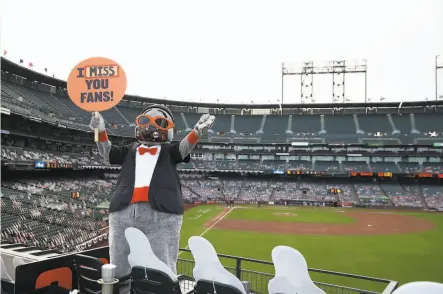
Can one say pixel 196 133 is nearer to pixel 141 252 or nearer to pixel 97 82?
pixel 97 82

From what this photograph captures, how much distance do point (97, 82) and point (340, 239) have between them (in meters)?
20.3

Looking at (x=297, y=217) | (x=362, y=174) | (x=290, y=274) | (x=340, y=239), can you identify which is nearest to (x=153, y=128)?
(x=290, y=274)

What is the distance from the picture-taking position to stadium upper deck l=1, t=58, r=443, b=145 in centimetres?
4578

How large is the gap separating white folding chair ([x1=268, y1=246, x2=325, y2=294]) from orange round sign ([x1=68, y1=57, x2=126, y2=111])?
7.73ft

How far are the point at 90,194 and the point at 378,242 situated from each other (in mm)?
21670

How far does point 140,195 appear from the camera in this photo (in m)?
3.96

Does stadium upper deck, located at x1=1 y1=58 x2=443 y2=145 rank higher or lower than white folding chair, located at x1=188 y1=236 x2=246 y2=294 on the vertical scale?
higher

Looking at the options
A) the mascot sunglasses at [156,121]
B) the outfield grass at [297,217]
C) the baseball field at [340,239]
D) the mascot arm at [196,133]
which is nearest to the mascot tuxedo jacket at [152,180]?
the mascot arm at [196,133]

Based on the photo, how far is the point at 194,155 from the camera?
50.3 m

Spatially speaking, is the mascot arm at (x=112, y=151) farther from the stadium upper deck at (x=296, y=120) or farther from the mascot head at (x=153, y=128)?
the stadium upper deck at (x=296, y=120)

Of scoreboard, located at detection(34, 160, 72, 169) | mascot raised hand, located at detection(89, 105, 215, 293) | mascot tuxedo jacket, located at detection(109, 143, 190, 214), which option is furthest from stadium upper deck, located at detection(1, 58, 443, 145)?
mascot raised hand, located at detection(89, 105, 215, 293)

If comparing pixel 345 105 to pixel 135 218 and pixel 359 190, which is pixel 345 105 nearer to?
pixel 359 190

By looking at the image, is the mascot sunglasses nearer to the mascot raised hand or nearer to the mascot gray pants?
the mascot raised hand

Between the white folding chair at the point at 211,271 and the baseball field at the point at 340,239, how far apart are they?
34.4 ft
